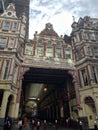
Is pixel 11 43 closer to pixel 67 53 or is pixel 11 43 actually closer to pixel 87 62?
pixel 67 53

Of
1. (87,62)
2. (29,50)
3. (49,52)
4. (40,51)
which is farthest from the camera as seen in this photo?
(49,52)

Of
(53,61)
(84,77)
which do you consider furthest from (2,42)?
(84,77)

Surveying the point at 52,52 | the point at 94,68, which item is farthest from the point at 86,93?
the point at 52,52

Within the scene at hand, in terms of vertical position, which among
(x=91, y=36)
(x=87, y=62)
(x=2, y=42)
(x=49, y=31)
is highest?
(x=49, y=31)

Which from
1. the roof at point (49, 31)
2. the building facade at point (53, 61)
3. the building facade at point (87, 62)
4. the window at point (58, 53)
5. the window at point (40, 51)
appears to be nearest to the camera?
the building facade at point (53, 61)

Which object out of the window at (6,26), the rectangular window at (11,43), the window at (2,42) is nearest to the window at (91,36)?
the rectangular window at (11,43)

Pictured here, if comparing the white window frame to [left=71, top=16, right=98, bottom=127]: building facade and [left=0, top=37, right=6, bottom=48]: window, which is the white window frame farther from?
[left=71, top=16, right=98, bottom=127]: building facade

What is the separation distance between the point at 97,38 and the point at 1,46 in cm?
2128

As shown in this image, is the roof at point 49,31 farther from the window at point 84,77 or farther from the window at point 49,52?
the window at point 84,77

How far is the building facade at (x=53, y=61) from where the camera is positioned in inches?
921

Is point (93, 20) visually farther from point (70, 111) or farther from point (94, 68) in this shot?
point (70, 111)

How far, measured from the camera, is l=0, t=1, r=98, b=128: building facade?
23.4 m

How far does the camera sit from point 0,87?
70.1ft

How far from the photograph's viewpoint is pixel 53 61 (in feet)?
94.0
